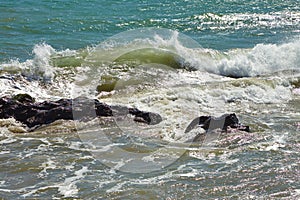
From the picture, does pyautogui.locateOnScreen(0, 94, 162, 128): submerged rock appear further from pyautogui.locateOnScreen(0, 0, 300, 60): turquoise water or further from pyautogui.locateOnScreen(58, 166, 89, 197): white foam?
pyautogui.locateOnScreen(0, 0, 300, 60): turquoise water

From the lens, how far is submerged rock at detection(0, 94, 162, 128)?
920cm

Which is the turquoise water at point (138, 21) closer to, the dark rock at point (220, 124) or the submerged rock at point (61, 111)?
the submerged rock at point (61, 111)

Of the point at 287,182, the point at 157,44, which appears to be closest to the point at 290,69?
the point at 157,44

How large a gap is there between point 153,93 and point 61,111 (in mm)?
3104

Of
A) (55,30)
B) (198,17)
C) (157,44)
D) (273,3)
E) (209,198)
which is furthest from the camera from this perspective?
(273,3)

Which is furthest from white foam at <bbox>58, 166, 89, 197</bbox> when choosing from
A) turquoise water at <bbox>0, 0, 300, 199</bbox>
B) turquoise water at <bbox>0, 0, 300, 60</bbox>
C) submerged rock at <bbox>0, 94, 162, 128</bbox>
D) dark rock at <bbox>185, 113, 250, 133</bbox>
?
turquoise water at <bbox>0, 0, 300, 60</bbox>

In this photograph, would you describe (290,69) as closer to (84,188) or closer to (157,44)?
(157,44)

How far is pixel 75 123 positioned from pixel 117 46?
27.1 ft

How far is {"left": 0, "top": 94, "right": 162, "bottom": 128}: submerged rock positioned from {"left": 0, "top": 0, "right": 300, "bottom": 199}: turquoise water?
0.16m

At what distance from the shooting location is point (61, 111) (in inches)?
367

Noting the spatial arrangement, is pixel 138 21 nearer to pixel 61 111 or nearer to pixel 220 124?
pixel 61 111

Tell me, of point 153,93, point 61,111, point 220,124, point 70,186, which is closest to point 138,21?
point 153,93

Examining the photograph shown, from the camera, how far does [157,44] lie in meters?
17.0

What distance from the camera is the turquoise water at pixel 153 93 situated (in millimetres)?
6809
